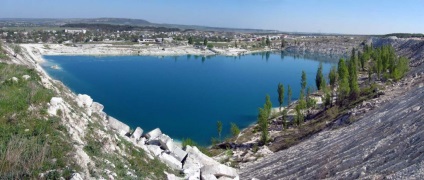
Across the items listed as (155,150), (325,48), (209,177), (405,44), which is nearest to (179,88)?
(155,150)

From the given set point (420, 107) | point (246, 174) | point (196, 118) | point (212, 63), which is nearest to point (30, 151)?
point (246, 174)

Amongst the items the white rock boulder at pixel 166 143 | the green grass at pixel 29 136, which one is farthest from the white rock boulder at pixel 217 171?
the green grass at pixel 29 136

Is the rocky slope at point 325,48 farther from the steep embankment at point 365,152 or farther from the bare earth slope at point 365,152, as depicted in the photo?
the bare earth slope at point 365,152

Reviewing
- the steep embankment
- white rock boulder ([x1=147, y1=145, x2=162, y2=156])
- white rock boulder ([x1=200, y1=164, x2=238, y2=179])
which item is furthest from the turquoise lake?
white rock boulder ([x1=200, y1=164, x2=238, y2=179])

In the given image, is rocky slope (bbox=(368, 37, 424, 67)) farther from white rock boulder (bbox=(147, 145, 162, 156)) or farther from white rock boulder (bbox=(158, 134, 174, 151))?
white rock boulder (bbox=(147, 145, 162, 156))

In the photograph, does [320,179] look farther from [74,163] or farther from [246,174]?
[74,163]
